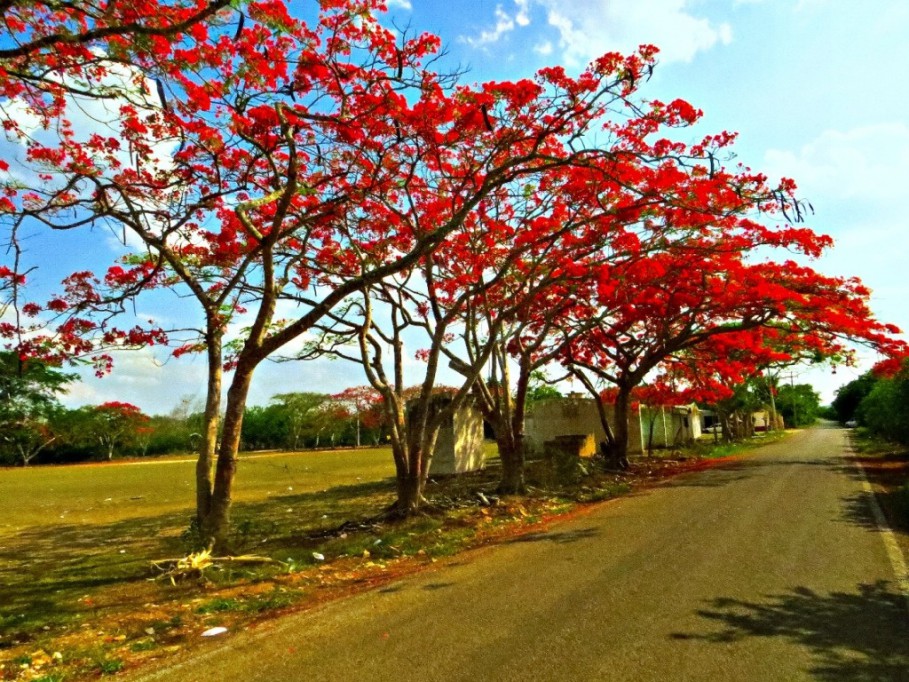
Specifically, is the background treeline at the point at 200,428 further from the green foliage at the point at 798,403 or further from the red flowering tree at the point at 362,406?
the green foliage at the point at 798,403

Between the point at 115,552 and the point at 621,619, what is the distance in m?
7.84

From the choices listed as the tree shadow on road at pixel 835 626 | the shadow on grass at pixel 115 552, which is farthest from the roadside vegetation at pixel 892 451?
the shadow on grass at pixel 115 552

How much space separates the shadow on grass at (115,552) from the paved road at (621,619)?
226 centimetres

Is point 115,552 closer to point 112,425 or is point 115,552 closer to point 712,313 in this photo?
point 712,313

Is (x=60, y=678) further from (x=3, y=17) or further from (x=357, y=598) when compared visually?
(x=3, y=17)

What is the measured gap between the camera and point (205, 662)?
4.23 m

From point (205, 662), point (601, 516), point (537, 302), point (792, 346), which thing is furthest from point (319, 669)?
point (792, 346)

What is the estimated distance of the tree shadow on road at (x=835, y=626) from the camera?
378 centimetres

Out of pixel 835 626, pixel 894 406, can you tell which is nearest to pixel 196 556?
pixel 835 626

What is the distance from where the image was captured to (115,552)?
925cm

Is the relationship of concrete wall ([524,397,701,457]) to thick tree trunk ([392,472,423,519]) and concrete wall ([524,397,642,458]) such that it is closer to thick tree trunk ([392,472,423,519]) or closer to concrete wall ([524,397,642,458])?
Answer: concrete wall ([524,397,642,458])

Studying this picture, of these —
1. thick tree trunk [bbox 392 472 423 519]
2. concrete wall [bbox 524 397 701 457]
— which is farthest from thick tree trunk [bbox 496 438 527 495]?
concrete wall [bbox 524 397 701 457]

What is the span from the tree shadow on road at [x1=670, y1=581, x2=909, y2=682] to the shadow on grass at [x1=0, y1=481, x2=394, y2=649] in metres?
4.99

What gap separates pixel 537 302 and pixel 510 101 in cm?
583
